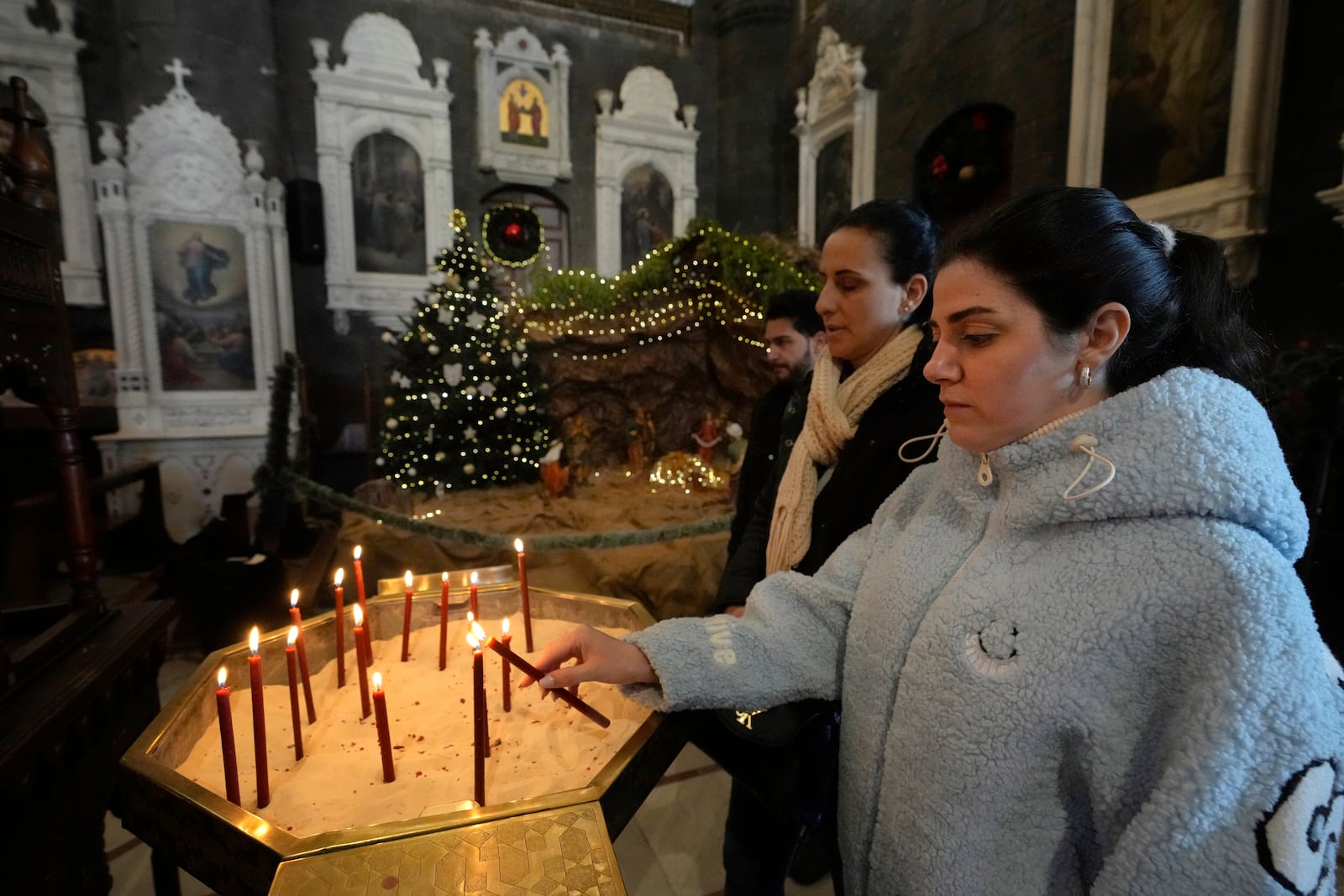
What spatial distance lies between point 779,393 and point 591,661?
1.63 metres

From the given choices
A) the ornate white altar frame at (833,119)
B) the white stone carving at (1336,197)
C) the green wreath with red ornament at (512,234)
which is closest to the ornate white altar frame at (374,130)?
the green wreath with red ornament at (512,234)

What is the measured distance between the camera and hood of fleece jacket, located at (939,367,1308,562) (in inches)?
30.0

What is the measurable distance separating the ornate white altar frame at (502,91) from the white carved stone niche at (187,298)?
3.39 m

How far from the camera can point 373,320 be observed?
30.6ft

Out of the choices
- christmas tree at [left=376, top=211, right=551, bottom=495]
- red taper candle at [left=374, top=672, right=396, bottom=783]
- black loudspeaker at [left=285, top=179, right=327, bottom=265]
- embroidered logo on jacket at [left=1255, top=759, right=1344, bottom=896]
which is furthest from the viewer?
black loudspeaker at [left=285, top=179, right=327, bottom=265]

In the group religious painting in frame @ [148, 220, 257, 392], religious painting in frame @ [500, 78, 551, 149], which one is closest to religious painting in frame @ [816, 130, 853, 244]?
religious painting in frame @ [500, 78, 551, 149]

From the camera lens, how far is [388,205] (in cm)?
936

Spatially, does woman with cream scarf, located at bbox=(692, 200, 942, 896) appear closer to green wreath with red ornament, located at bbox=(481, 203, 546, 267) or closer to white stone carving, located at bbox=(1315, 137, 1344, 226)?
white stone carving, located at bbox=(1315, 137, 1344, 226)

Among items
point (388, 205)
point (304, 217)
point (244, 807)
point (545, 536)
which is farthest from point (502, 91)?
point (244, 807)

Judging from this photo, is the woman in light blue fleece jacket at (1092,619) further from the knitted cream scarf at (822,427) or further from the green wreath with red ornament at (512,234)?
the green wreath with red ornament at (512,234)

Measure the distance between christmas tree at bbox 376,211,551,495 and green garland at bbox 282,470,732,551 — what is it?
130cm

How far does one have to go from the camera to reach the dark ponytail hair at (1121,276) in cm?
85

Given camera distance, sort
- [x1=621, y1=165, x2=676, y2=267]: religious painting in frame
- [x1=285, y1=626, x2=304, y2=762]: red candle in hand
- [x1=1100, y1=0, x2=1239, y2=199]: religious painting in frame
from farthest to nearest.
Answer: [x1=621, y1=165, x2=676, y2=267]: religious painting in frame, [x1=1100, y1=0, x2=1239, y2=199]: religious painting in frame, [x1=285, y1=626, x2=304, y2=762]: red candle in hand

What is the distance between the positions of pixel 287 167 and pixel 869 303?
32.3ft
